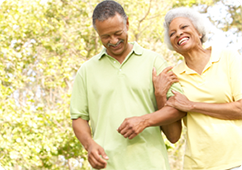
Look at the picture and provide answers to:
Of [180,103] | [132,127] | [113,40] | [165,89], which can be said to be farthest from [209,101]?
[113,40]

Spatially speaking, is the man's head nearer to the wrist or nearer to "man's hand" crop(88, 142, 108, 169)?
the wrist

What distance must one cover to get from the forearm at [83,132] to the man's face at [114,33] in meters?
0.59

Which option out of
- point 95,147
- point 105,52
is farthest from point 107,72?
point 95,147

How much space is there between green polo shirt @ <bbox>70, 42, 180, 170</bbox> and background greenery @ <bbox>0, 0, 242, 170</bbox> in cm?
293

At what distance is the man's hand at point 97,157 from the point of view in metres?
2.17

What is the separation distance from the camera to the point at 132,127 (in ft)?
7.13

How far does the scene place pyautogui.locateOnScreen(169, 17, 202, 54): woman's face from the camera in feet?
8.45

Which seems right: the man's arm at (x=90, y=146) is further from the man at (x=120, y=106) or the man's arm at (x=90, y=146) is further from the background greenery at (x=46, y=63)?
the background greenery at (x=46, y=63)

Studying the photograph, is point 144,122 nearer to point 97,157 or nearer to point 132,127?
point 132,127

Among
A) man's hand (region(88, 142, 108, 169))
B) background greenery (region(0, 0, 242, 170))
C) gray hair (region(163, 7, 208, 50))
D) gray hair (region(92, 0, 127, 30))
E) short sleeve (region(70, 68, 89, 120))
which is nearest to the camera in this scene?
man's hand (region(88, 142, 108, 169))

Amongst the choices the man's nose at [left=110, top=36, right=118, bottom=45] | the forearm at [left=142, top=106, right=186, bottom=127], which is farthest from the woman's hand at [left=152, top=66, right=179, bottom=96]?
the man's nose at [left=110, top=36, right=118, bottom=45]

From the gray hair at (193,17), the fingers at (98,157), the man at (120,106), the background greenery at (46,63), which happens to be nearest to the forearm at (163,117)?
the man at (120,106)

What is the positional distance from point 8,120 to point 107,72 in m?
3.13

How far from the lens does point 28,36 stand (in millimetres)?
7230
